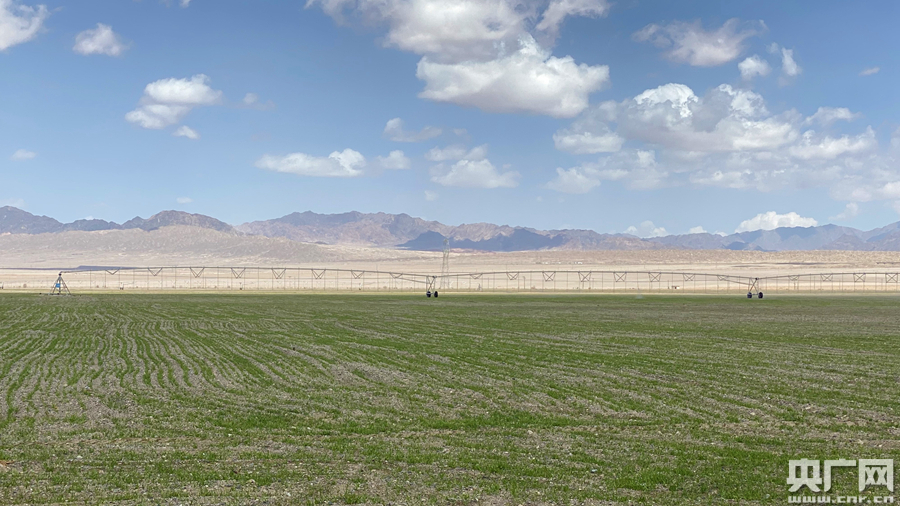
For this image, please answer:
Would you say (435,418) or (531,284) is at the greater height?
(435,418)

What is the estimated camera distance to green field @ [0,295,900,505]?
12.8 meters

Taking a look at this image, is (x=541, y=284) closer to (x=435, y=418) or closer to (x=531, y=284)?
(x=531, y=284)

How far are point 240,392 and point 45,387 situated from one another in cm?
578

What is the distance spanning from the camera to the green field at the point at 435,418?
12.8 meters

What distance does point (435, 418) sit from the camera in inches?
720

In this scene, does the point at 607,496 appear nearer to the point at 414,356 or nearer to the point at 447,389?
the point at 447,389

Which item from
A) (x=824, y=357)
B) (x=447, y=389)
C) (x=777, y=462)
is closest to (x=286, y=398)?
(x=447, y=389)
